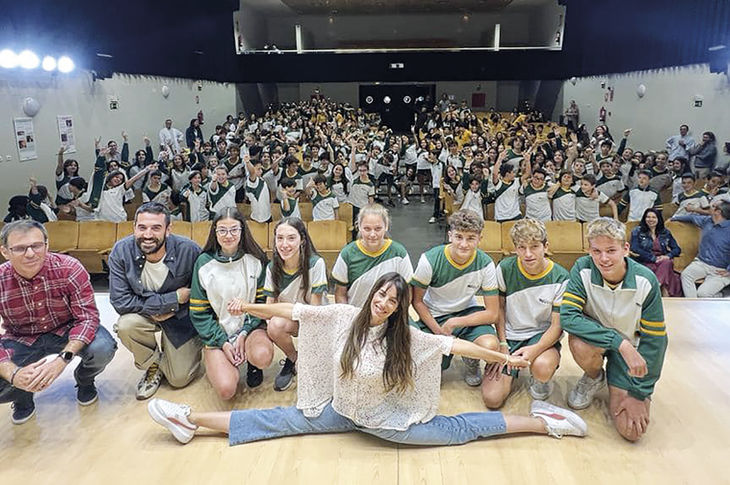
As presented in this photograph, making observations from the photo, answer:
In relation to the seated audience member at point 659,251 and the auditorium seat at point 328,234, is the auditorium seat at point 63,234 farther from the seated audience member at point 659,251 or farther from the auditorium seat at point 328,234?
the seated audience member at point 659,251

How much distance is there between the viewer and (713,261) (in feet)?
17.5

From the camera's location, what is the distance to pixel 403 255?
11.2 feet

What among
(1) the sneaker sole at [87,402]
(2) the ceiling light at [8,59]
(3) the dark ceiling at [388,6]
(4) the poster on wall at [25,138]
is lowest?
(1) the sneaker sole at [87,402]

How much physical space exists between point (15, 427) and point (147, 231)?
4.06 feet

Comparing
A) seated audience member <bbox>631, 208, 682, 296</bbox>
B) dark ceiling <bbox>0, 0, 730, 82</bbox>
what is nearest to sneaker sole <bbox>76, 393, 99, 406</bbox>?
seated audience member <bbox>631, 208, 682, 296</bbox>

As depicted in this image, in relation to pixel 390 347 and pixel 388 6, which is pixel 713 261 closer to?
pixel 390 347

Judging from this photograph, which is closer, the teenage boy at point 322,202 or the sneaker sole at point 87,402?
the sneaker sole at point 87,402

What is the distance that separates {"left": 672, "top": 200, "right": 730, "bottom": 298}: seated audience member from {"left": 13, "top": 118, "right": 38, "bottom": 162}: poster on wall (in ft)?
29.1

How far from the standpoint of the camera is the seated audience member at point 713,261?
5250 mm

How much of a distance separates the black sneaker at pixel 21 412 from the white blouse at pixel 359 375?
59.5 inches

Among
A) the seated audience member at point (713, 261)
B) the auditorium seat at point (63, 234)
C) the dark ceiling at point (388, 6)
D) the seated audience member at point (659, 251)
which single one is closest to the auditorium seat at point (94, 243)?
the auditorium seat at point (63, 234)

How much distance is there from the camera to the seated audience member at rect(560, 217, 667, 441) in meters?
2.75

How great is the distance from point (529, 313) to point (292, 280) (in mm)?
1377

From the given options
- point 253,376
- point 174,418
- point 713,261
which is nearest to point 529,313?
point 253,376
